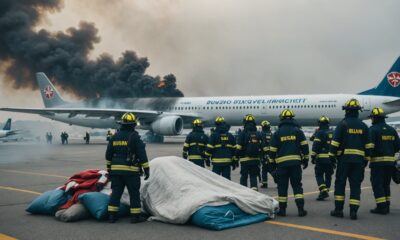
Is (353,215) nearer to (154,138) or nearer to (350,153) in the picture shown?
(350,153)

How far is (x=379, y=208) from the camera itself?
7750mm

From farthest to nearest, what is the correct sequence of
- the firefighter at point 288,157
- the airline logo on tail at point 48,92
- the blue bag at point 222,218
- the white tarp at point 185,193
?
the airline logo on tail at point 48,92, the firefighter at point 288,157, the white tarp at point 185,193, the blue bag at point 222,218

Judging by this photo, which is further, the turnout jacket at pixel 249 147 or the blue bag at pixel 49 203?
the turnout jacket at pixel 249 147

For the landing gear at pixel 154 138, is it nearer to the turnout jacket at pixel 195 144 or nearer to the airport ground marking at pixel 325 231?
the turnout jacket at pixel 195 144

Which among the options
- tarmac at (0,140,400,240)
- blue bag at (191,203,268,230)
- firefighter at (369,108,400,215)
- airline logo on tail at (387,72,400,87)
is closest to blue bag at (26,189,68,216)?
tarmac at (0,140,400,240)

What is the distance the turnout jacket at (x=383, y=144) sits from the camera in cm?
806

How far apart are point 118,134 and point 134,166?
25.8 inches

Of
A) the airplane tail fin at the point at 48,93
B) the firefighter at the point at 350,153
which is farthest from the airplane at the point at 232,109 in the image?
the firefighter at the point at 350,153

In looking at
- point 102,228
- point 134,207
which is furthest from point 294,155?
point 102,228

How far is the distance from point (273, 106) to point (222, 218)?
2707 centimetres

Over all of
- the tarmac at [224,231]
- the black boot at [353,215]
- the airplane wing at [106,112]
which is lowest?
the tarmac at [224,231]

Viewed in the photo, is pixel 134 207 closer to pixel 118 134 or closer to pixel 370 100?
pixel 118 134

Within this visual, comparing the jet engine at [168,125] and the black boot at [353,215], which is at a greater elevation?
the jet engine at [168,125]

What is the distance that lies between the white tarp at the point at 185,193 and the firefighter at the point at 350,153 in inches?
47.1
